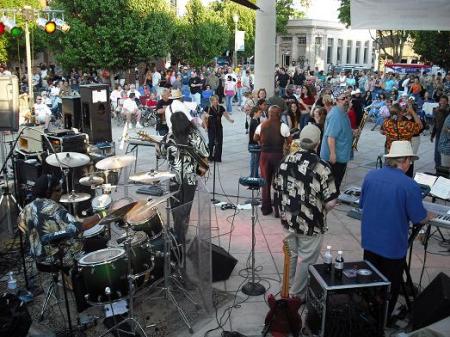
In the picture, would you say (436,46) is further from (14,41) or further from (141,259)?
(141,259)

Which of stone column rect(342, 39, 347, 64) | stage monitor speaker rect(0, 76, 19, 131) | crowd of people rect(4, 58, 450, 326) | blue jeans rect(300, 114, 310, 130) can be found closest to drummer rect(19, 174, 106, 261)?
crowd of people rect(4, 58, 450, 326)

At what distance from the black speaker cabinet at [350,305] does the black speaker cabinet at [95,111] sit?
25.4ft

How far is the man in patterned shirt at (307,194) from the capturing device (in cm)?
481

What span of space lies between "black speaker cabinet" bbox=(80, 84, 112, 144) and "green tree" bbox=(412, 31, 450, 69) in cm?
2676

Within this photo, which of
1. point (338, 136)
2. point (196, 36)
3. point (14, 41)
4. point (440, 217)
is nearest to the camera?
point (440, 217)

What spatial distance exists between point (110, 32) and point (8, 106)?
51.4 ft

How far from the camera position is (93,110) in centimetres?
1099

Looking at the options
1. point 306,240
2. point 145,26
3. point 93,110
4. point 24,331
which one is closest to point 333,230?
point 306,240

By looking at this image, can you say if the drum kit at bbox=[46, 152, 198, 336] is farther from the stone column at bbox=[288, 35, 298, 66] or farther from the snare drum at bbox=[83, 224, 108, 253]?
the stone column at bbox=[288, 35, 298, 66]

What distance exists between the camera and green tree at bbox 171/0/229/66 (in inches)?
1415

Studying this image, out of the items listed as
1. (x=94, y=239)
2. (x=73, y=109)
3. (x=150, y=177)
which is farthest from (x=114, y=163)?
(x=73, y=109)

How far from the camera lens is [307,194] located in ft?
15.9

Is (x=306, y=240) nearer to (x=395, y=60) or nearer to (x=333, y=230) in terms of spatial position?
(x=333, y=230)

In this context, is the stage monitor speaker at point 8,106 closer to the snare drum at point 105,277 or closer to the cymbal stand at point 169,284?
the cymbal stand at point 169,284
